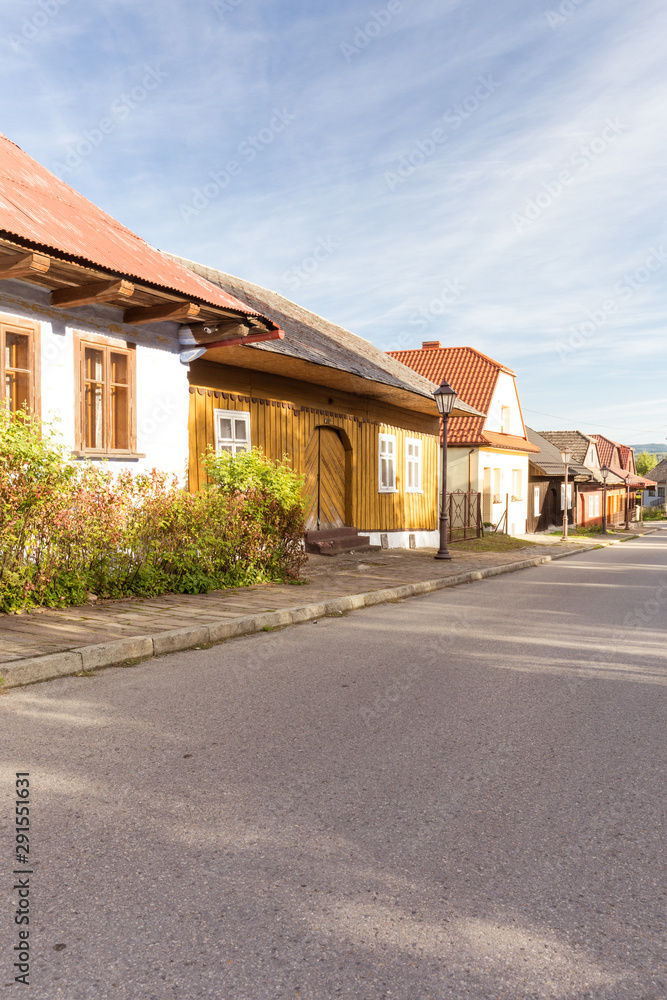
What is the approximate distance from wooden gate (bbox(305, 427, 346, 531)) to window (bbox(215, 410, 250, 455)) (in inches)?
99.4

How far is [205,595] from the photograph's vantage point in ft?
32.5

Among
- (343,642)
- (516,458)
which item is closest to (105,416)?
(343,642)

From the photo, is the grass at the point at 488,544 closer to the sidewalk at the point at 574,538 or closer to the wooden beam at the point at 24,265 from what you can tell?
the sidewalk at the point at 574,538

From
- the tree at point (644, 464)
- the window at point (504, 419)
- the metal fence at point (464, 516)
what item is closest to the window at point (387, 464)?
the metal fence at point (464, 516)

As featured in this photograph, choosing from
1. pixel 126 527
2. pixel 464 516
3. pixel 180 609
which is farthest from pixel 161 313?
pixel 464 516

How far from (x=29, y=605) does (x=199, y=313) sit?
5.00m

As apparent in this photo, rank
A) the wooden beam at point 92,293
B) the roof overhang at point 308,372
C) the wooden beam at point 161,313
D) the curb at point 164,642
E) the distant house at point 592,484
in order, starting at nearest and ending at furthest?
the curb at point 164,642 < the wooden beam at point 92,293 < the wooden beam at point 161,313 < the roof overhang at point 308,372 < the distant house at point 592,484

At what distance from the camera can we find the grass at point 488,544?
21125mm

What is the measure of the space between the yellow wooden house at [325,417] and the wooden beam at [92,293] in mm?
2408

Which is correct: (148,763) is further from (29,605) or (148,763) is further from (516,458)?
(516,458)

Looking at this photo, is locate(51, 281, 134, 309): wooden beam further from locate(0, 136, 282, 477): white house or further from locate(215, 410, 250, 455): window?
locate(215, 410, 250, 455): window

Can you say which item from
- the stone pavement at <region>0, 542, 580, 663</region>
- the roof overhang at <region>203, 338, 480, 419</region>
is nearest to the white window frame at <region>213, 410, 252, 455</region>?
the roof overhang at <region>203, 338, 480, 419</region>

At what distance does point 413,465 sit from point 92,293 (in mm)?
13644

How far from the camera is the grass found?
2112cm
